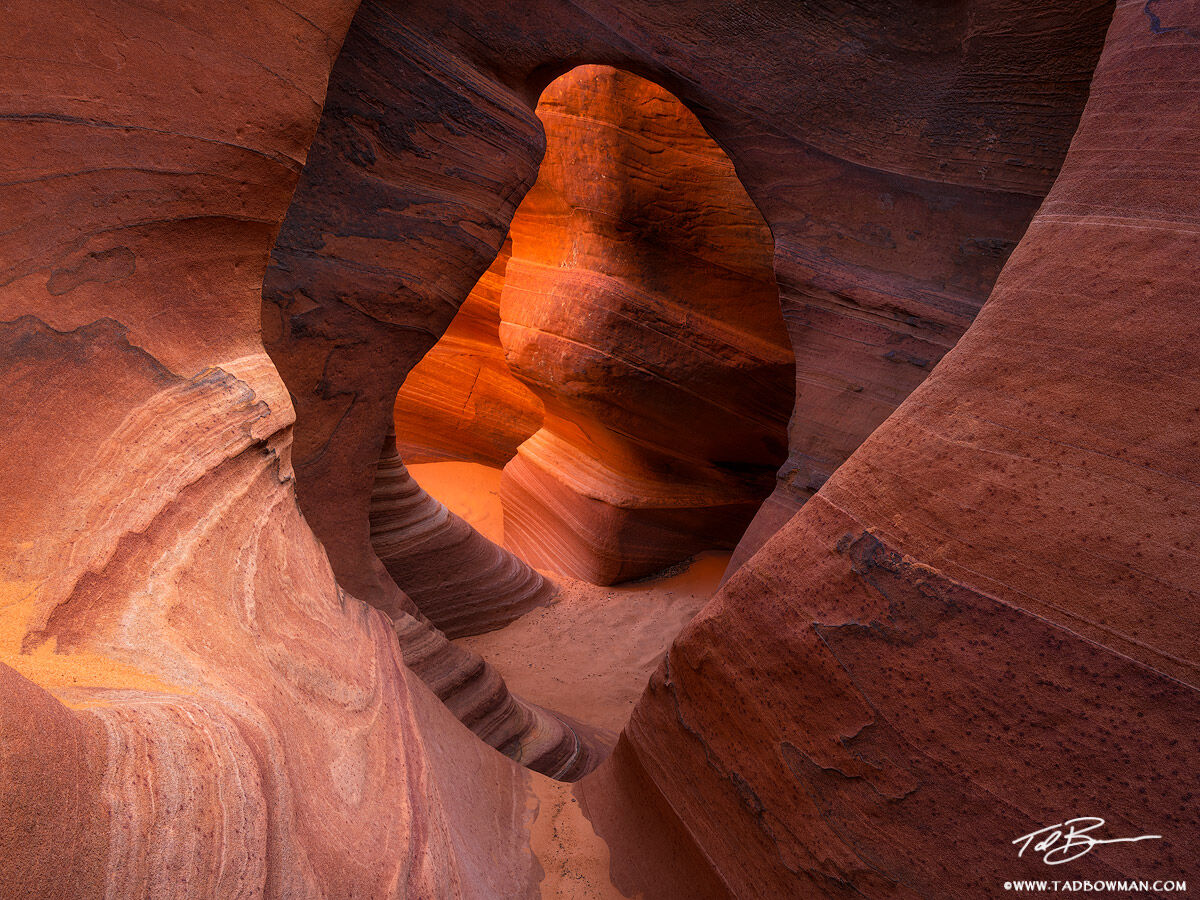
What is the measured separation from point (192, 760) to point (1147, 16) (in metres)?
2.60

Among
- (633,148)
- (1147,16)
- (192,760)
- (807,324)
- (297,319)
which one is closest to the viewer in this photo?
(192,760)

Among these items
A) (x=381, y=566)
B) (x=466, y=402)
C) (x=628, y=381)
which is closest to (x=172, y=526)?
(x=381, y=566)

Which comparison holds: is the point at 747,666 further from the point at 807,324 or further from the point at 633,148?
the point at 633,148

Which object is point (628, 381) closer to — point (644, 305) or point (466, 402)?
point (644, 305)

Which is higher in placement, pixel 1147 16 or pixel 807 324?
pixel 1147 16

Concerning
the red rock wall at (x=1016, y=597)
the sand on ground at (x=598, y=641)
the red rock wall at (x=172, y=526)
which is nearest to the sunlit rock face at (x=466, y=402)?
the sand on ground at (x=598, y=641)

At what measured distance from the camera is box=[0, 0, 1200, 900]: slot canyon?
105 centimetres

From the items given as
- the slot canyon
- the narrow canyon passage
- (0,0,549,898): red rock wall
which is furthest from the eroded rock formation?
(0,0,549,898): red rock wall

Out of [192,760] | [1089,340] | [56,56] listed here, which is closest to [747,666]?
Result: [1089,340]

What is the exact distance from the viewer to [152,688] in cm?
97

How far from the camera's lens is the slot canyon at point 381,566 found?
1047 millimetres
